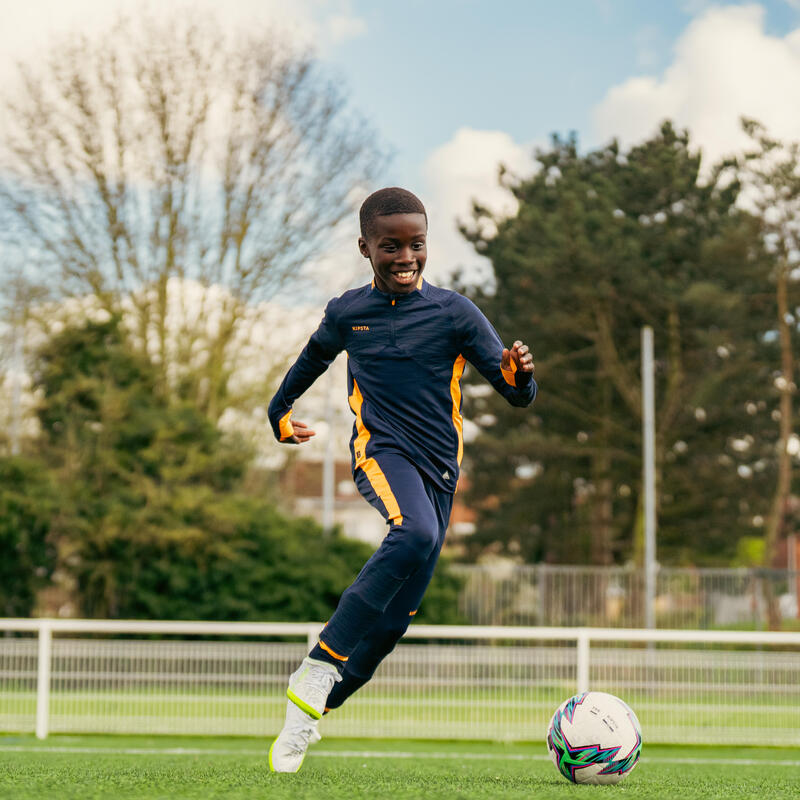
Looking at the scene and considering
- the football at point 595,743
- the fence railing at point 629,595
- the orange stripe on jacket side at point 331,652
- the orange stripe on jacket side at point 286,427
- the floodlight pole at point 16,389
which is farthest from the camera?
the fence railing at point 629,595

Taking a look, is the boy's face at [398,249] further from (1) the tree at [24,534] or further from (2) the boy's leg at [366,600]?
(1) the tree at [24,534]

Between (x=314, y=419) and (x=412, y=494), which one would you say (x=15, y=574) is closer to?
(x=314, y=419)

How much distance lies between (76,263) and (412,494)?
19287mm

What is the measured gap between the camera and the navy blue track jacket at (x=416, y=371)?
4590 millimetres

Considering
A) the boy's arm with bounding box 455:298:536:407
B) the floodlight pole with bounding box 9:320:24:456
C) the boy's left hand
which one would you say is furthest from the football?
the floodlight pole with bounding box 9:320:24:456

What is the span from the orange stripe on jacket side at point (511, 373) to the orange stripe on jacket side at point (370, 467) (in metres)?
0.60

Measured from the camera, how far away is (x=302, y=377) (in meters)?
5.14

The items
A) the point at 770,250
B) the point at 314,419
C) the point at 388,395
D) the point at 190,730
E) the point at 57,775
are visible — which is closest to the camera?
the point at 57,775

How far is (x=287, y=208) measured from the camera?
78.0ft

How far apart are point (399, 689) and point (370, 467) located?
6695 millimetres

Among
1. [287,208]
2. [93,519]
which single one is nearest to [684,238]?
[287,208]

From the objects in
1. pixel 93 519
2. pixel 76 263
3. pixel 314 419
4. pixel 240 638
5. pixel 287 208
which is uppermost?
pixel 287 208

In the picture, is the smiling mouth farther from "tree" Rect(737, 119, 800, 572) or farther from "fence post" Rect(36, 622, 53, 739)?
"tree" Rect(737, 119, 800, 572)

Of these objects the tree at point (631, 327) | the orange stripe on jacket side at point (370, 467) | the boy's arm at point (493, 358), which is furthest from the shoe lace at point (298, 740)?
the tree at point (631, 327)
